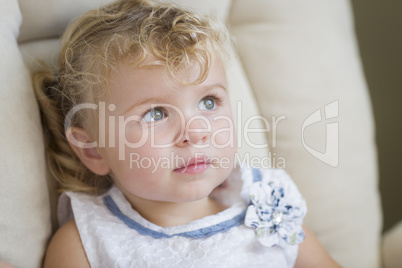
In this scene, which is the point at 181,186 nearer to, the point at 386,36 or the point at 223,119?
the point at 223,119

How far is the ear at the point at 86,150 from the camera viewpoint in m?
0.90

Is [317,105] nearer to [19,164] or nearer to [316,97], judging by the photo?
[316,97]

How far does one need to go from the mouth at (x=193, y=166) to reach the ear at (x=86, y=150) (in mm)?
179

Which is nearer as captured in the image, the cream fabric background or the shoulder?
the shoulder

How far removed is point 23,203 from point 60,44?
350 mm

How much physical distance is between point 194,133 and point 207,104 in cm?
9

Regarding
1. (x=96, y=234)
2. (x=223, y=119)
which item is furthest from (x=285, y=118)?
(x=96, y=234)

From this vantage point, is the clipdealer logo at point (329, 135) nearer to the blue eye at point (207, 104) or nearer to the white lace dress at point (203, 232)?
the white lace dress at point (203, 232)

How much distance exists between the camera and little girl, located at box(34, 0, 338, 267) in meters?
0.81

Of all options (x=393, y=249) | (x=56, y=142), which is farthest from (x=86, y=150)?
(x=393, y=249)

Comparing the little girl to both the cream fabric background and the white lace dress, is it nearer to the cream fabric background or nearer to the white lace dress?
the white lace dress

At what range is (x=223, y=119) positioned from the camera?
2.88 ft

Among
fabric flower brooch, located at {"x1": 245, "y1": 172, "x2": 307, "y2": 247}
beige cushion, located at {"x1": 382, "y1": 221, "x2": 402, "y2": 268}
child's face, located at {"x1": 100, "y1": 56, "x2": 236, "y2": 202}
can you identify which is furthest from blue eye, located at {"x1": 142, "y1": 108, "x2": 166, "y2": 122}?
beige cushion, located at {"x1": 382, "y1": 221, "x2": 402, "y2": 268}

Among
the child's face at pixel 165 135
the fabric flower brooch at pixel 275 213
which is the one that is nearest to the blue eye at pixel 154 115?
the child's face at pixel 165 135
